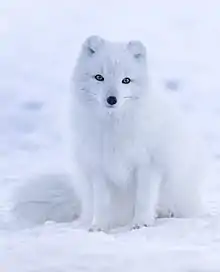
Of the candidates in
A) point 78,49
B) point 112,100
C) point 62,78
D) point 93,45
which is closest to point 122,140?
point 112,100

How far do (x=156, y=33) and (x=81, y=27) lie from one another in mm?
353

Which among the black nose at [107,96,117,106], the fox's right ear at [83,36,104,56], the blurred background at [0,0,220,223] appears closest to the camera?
the black nose at [107,96,117,106]

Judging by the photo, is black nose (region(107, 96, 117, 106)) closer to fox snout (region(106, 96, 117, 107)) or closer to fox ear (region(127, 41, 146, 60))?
fox snout (region(106, 96, 117, 107))

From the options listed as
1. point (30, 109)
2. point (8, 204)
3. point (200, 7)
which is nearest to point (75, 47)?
Result: point (30, 109)

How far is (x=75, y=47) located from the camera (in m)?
3.30

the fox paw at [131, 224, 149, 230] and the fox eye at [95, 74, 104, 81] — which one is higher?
the fox eye at [95, 74, 104, 81]

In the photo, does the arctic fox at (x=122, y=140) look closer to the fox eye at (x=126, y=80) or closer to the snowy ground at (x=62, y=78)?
the fox eye at (x=126, y=80)

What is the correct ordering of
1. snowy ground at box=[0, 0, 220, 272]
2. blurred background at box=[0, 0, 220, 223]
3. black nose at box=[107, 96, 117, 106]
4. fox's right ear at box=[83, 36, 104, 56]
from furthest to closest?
blurred background at box=[0, 0, 220, 223] → snowy ground at box=[0, 0, 220, 272] → fox's right ear at box=[83, 36, 104, 56] → black nose at box=[107, 96, 117, 106]

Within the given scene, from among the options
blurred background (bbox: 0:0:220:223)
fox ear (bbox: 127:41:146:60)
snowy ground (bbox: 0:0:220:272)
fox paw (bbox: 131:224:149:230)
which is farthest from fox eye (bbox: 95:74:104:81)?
blurred background (bbox: 0:0:220:223)

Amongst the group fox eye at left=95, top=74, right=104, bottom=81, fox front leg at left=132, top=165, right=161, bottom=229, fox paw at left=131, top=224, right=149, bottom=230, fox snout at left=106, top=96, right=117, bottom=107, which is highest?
fox eye at left=95, top=74, right=104, bottom=81

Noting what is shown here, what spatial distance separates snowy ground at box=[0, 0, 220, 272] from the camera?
2.15 meters

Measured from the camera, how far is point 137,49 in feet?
6.48

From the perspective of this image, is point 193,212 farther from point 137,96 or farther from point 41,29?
point 41,29

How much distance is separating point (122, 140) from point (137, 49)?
0.83 ft
